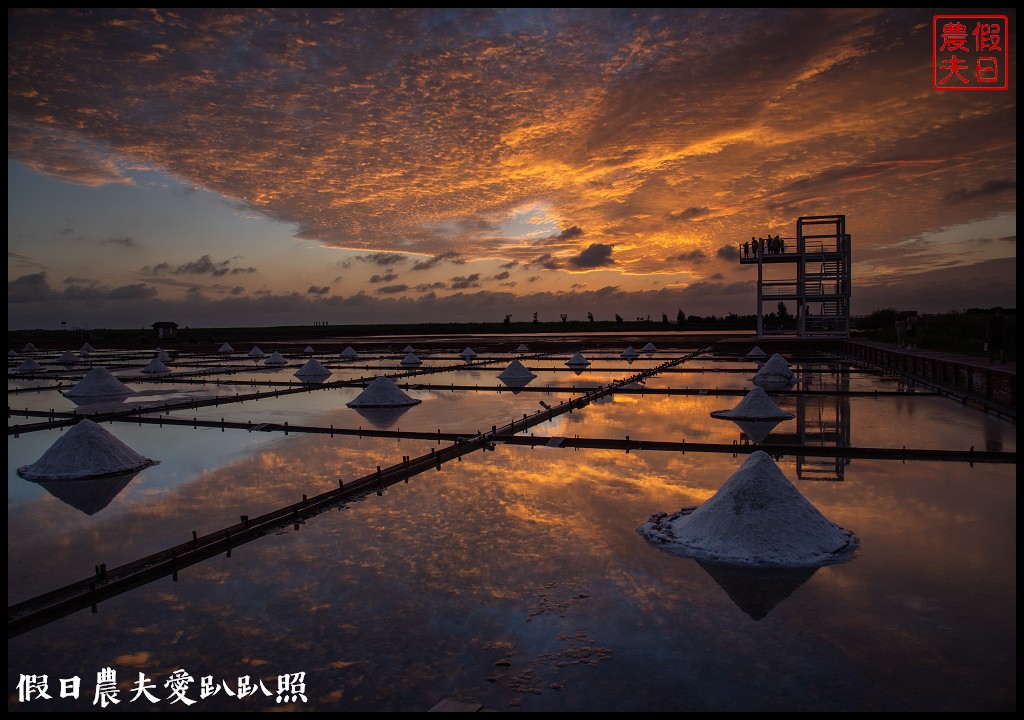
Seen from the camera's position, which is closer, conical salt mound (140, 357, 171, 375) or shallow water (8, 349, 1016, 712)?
shallow water (8, 349, 1016, 712)

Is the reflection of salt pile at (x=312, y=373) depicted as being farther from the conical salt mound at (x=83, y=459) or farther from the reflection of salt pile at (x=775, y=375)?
the reflection of salt pile at (x=775, y=375)

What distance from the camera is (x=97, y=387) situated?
794 inches

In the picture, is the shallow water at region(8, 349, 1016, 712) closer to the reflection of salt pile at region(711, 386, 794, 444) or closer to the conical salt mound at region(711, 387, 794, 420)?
the reflection of salt pile at region(711, 386, 794, 444)

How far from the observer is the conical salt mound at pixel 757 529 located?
5.68 meters

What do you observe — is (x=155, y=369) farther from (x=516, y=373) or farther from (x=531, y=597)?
(x=531, y=597)

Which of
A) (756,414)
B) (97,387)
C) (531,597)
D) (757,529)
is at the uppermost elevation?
(97,387)

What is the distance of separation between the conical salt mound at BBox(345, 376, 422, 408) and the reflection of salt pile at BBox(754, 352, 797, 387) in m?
11.7

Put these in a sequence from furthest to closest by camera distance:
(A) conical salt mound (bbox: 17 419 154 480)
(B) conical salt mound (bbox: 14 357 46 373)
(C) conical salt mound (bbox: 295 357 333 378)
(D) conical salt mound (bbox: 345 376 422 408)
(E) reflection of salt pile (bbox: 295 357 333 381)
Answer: (B) conical salt mound (bbox: 14 357 46 373), (C) conical salt mound (bbox: 295 357 333 378), (E) reflection of salt pile (bbox: 295 357 333 381), (D) conical salt mound (bbox: 345 376 422 408), (A) conical salt mound (bbox: 17 419 154 480)

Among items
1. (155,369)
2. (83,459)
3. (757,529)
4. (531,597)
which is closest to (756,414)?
(757,529)

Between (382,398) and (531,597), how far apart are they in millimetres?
12627

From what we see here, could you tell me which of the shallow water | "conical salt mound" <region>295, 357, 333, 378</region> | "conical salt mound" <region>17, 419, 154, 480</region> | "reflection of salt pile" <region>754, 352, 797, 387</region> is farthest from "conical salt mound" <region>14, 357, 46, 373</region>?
"reflection of salt pile" <region>754, 352, 797, 387</region>

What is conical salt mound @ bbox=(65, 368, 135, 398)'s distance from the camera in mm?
19953

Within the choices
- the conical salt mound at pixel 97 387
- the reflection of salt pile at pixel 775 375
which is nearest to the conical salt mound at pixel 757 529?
the reflection of salt pile at pixel 775 375

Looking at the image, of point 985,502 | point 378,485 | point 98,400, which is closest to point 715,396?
point 985,502
